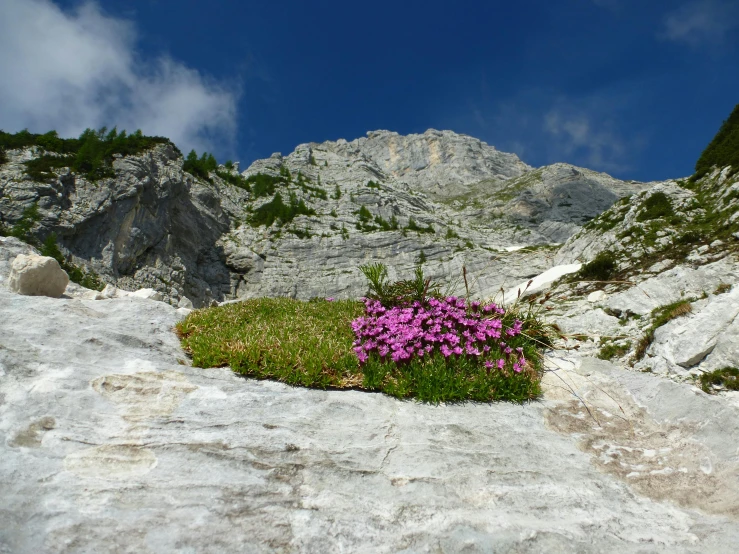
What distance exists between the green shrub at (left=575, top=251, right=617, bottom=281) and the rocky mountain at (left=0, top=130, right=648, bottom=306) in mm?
4565

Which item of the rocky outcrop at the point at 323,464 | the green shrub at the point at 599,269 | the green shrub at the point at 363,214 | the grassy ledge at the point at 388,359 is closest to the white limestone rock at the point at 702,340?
the rocky outcrop at the point at 323,464

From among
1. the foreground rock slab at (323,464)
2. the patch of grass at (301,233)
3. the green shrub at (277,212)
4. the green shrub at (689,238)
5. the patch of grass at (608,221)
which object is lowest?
the foreground rock slab at (323,464)

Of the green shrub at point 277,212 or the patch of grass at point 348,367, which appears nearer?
the patch of grass at point 348,367

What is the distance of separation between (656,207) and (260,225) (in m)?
64.1

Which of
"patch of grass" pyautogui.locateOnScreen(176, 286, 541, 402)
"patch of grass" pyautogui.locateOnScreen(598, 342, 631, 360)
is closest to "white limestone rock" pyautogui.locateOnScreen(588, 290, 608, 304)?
"patch of grass" pyautogui.locateOnScreen(598, 342, 631, 360)

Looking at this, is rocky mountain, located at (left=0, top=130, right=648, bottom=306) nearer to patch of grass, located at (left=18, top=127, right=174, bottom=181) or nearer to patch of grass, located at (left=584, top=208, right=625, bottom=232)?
patch of grass, located at (left=18, top=127, right=174, bottom=181)

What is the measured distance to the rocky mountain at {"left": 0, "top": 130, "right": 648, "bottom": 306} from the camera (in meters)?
41.1

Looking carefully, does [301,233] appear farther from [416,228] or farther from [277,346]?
[277,346]

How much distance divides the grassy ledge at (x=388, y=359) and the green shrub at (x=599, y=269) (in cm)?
873

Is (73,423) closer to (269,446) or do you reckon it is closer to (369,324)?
(269,446)

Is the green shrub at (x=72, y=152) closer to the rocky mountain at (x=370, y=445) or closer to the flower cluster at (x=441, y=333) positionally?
the rocky mountain at (x=370, y=445)

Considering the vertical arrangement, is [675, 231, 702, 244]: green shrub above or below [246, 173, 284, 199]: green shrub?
below

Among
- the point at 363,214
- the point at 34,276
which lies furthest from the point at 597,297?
the point at 363,214

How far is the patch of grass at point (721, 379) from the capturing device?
17.1 ft
